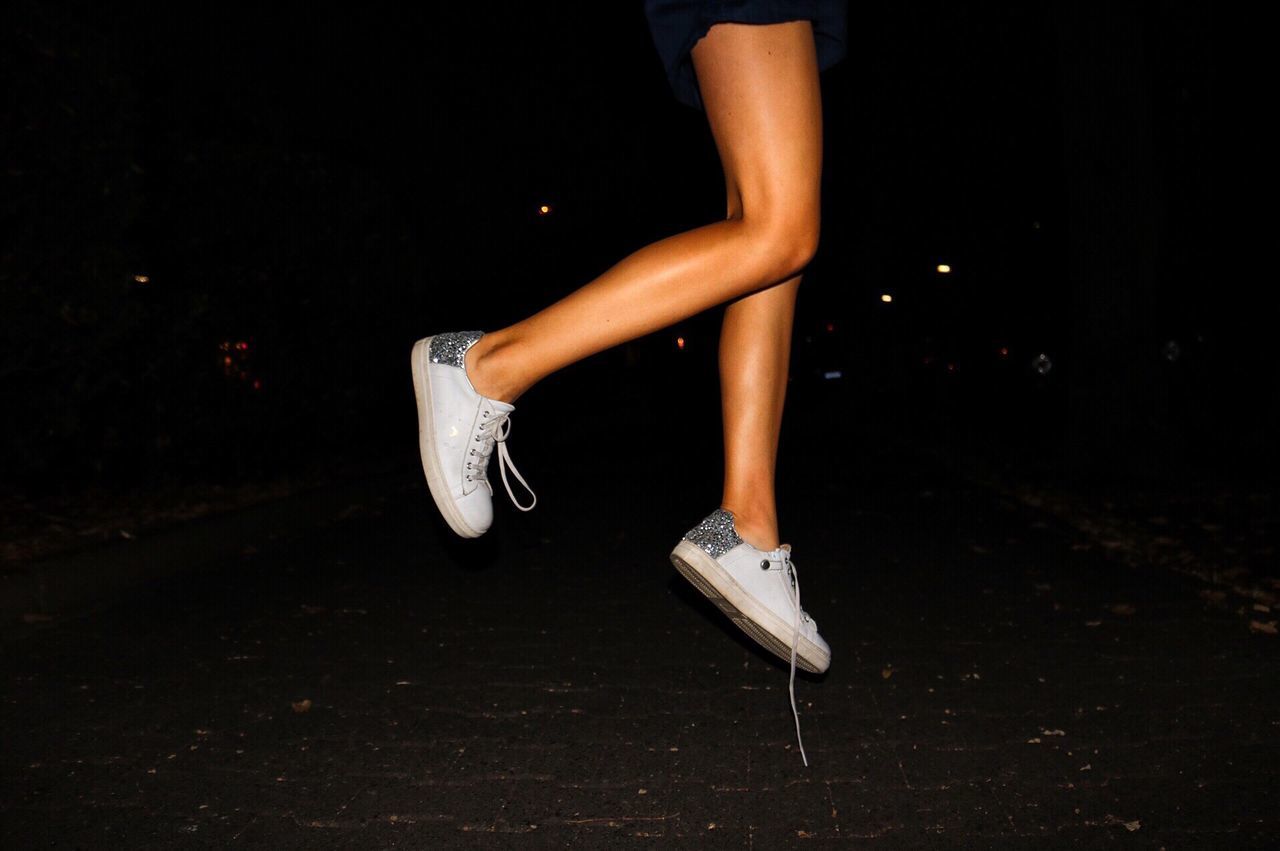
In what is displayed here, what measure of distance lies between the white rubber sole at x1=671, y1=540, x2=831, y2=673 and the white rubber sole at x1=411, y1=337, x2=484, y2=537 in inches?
18.1

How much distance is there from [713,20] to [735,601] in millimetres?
1162

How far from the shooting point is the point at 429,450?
84.1 inches

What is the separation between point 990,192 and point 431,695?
36985mm

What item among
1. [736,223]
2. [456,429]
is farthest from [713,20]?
[456,429]

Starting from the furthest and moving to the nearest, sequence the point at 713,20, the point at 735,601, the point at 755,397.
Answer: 1. the point at 755,397
2. the point at 735,601
3. the point at 713,20

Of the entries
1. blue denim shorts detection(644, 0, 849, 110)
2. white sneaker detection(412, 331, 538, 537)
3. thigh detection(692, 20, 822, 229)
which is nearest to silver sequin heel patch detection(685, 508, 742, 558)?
white sneaker detection(412, 331, 538, 537)

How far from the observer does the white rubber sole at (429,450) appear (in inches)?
83.9

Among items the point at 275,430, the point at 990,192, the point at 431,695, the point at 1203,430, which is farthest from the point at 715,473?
the point at 990,192

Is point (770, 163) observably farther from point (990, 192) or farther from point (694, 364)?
point (694, 364)

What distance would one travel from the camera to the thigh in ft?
5.84

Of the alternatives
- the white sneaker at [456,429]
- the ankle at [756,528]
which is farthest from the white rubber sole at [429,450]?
the ankle at [756,528]

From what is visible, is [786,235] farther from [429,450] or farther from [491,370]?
[429,450]

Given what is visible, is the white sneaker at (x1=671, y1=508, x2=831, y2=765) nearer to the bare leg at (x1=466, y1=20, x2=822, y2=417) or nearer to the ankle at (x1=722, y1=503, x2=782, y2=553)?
the ankle at (x1=722, y1=503, x2=782, y2=553)

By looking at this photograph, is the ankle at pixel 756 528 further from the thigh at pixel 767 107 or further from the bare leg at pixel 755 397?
the thigh at pixel 767 107
